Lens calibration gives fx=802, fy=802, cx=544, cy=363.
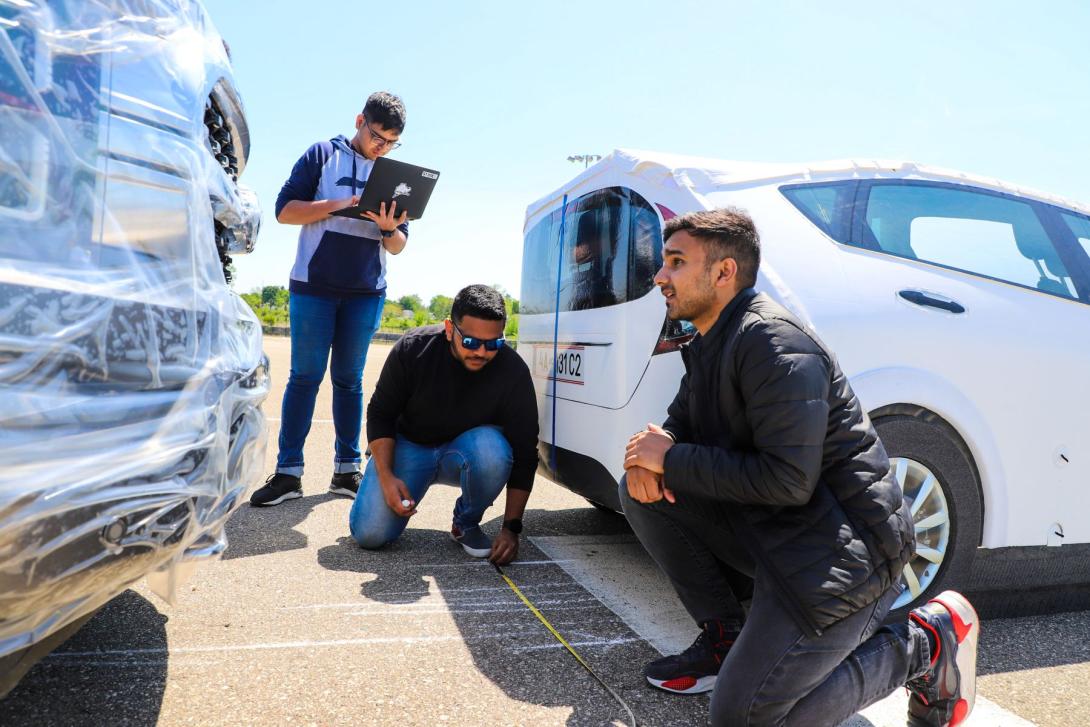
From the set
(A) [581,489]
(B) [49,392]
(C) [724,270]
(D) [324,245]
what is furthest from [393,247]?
(B) [49,392]

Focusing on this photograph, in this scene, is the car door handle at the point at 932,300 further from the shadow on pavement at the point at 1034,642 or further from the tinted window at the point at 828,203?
the shadow on pavement at the point at 1034,642

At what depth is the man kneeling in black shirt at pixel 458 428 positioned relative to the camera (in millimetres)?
3256

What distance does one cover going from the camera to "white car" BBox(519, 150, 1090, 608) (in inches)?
99.4

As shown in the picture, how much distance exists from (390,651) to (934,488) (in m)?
1.77

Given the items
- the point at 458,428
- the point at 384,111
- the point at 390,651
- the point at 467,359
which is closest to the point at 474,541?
the point at 458,428

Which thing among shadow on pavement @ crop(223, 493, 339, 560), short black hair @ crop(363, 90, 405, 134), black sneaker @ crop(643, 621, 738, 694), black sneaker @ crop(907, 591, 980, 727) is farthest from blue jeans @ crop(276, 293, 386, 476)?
black sneaker @ crop(907, 591, 980, 727)

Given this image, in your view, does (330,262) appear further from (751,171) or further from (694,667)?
(694,667)

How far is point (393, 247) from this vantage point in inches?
160

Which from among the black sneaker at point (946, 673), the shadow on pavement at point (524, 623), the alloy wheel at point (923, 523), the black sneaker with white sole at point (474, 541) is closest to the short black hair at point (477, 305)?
the black sneaker with white sole at point (474, 541)

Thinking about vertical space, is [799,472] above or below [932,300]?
below

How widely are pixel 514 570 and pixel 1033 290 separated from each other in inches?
84.7

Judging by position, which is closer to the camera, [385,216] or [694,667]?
[694,667]

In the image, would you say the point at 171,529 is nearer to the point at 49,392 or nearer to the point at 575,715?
the point at 49,392

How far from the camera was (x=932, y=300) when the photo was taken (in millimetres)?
2605
